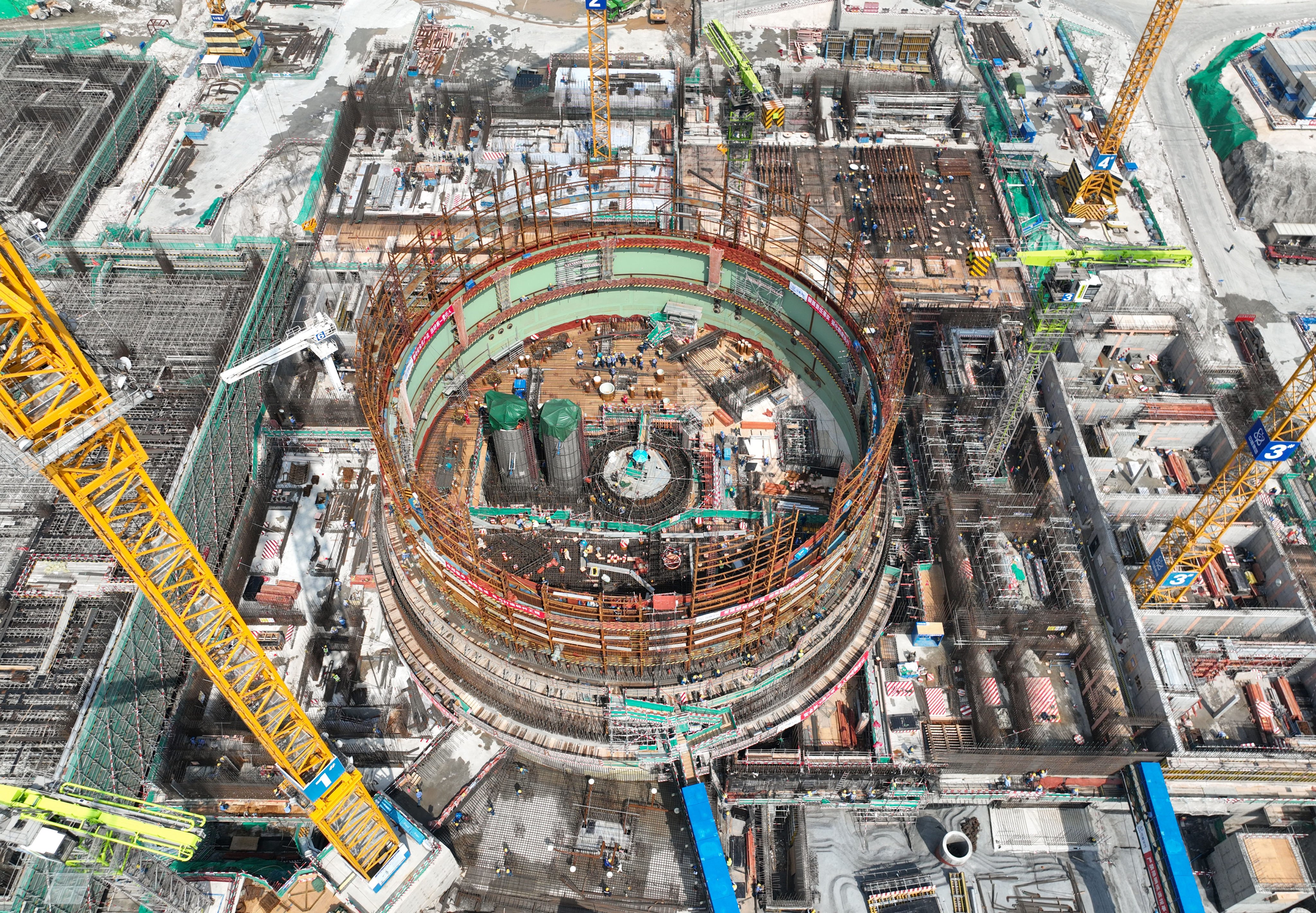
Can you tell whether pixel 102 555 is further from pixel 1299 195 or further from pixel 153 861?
pixel 1299 195

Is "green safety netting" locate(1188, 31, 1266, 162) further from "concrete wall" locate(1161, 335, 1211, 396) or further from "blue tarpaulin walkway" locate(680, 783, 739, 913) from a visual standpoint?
"blue tarpaulin walkway" locate(680, 783, 739, 913)

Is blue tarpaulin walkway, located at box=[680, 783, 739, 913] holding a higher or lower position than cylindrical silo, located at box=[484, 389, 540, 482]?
lower

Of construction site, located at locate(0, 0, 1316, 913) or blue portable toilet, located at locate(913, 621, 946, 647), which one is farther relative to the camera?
blue portable toilet, located at locate(913, 621, 946, 647)

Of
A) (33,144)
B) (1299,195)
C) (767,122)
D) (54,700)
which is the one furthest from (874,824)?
(33,144)

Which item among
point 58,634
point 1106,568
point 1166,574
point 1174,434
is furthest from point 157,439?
point 1174,434

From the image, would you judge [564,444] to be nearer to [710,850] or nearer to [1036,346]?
[710,850]

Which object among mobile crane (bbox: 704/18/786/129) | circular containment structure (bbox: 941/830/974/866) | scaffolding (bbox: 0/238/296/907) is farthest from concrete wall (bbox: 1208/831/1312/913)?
mobile crane (bbox: 704/18/786/129)
